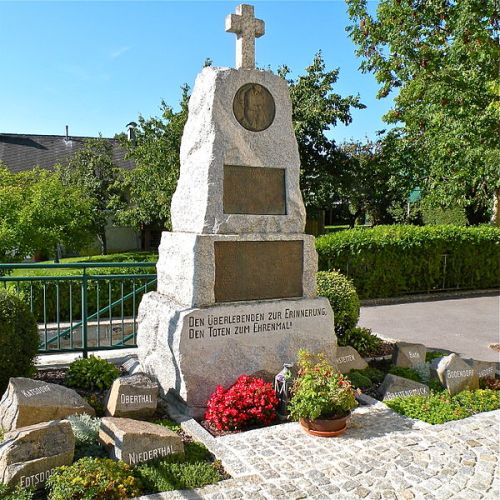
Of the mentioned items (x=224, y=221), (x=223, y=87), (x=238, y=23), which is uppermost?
(x=238, y=23)

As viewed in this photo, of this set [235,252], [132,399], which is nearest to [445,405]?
[235,252]

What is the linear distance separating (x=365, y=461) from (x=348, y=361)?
2519 millimetres

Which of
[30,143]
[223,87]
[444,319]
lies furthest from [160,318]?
[30,143]

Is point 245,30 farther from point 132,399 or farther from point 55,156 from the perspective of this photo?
point 55,156

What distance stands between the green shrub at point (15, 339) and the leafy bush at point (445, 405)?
4.05 m

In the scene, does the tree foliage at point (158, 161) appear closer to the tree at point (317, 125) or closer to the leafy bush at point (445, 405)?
the tree at point (317, 125)

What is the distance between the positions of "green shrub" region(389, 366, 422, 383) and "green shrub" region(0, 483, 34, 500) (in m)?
4.61

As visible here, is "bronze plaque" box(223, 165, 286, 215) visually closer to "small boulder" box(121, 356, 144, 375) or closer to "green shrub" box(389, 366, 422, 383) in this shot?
"small boulder" box(121, 356, 144, 375)

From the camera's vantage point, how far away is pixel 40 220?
13570 millimetres

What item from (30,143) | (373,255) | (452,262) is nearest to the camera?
(373,255)

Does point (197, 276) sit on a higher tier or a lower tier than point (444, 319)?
higher

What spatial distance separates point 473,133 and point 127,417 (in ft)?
44.7

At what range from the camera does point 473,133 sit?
14758 millimetres

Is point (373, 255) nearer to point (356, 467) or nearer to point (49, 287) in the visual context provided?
point (49, 287)
